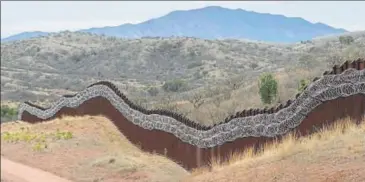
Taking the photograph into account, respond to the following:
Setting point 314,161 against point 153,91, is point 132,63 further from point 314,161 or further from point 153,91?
point 314,161

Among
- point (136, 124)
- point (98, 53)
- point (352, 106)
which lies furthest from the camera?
point (98, 53)

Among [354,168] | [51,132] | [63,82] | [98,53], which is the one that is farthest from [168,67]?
[354,168]

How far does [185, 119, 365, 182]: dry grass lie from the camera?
1086 cm

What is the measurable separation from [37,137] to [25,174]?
23.9 feet

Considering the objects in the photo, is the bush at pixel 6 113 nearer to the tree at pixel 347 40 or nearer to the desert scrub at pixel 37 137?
the desert scrub at pixel 37 137

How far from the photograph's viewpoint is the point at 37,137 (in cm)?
2359

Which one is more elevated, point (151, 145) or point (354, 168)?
point (354, 168)

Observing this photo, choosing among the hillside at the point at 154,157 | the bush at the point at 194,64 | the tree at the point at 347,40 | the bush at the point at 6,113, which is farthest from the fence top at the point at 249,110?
the bush at the point at 194,64

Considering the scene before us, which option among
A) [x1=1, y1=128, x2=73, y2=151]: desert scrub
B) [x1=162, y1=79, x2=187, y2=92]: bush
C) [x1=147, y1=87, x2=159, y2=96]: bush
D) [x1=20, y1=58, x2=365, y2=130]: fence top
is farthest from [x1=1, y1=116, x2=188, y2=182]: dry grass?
[x1=162, y1=79, x2=187, y2=92]: bush

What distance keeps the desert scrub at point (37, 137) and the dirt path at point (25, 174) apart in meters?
3.62

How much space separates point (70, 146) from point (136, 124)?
3.61 m

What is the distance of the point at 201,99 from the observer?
1375 inches

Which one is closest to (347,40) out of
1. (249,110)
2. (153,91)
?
(153,91)

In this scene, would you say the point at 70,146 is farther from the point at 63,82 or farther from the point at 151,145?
the point at 63,82
